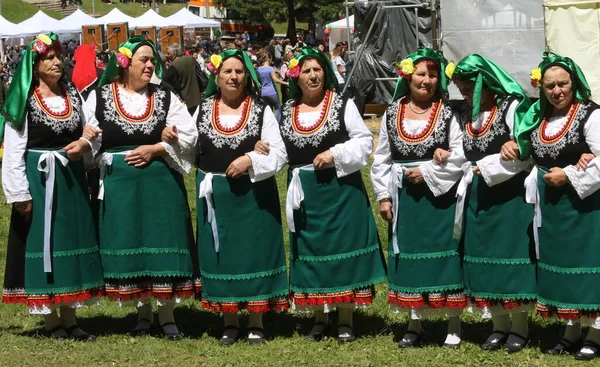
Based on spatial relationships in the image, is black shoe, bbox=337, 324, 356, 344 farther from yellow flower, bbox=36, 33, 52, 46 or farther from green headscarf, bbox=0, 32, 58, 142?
yellow flower, bbox=36, 33, 52, 46

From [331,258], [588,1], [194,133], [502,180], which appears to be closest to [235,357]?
[331,258]

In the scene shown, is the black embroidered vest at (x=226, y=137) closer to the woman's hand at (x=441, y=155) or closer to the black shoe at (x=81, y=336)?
the woman's hand at (x=441, y=155)

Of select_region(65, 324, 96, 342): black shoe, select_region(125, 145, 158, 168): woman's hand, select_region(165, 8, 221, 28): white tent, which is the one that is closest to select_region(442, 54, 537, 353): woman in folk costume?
select_region(125, 145, 158, 168): woman's hand

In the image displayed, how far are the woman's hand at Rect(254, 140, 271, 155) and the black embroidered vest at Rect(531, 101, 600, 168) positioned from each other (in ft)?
5.01

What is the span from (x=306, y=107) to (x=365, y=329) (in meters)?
1.50

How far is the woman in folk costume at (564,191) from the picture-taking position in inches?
206

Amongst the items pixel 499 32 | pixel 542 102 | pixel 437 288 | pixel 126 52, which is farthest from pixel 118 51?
pixel 499 32

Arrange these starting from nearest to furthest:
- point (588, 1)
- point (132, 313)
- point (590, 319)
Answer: point (590, 319), point (132, 313), point (588, 1)

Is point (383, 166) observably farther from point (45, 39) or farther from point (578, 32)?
point (578, 32)

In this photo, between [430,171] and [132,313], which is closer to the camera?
[430,171]

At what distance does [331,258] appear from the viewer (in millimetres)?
5934

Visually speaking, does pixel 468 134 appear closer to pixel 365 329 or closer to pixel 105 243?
pixel 365 329

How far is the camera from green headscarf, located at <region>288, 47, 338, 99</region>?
5922mm

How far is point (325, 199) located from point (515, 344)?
1388 millimetres
